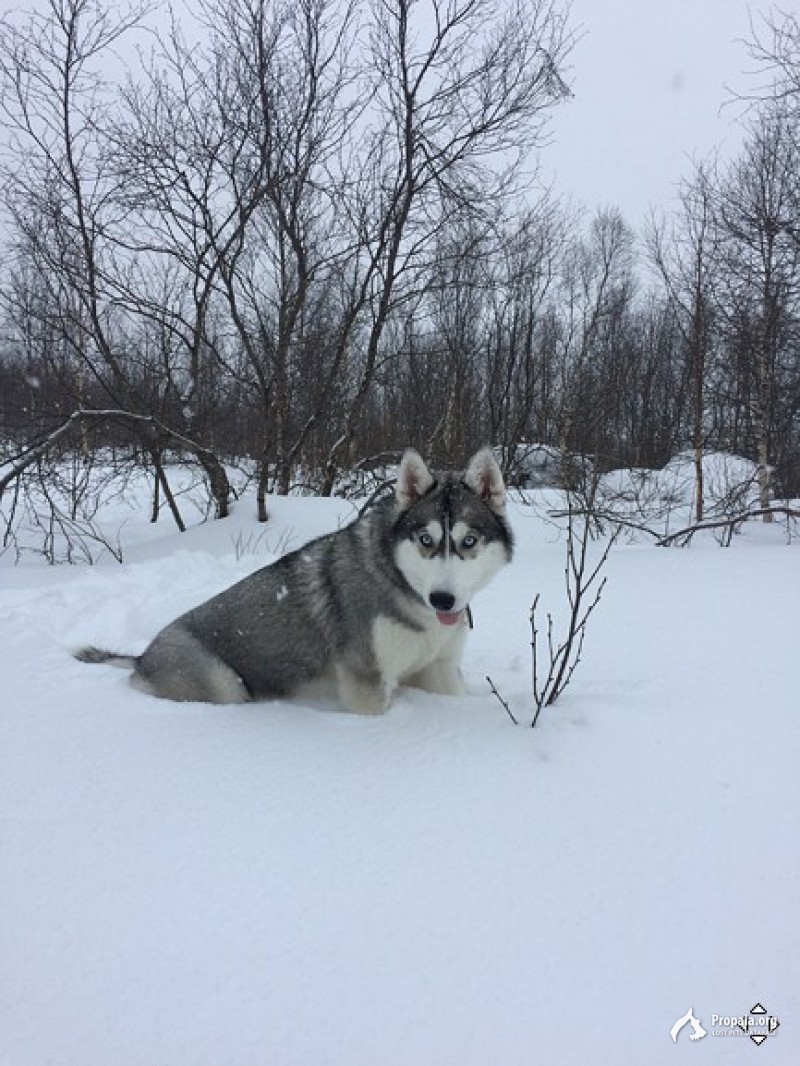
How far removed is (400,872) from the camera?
6.16 feet

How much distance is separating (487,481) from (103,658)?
2.49 m

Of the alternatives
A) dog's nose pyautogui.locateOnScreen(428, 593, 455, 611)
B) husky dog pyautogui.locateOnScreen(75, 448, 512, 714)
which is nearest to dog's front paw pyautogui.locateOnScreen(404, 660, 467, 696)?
husky dog pyautogui.locateOnScreen(75, 448, 512, 714)

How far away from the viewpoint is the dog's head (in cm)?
294

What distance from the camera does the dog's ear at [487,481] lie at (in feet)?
10.8

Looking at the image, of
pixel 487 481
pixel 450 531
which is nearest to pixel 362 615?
pixel 450 531

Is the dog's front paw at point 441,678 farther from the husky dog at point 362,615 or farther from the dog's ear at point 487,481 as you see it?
the dog's ear at point 487,481

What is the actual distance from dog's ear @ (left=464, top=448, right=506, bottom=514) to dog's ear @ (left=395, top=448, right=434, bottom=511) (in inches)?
8.6

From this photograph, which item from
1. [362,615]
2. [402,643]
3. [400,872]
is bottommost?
[400,872]

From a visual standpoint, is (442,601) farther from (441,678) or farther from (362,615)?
(441,678)

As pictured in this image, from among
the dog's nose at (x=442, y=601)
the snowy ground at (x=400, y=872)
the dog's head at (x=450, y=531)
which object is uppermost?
the dog's head at (x=450, y=531)

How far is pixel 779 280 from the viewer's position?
38.3ft

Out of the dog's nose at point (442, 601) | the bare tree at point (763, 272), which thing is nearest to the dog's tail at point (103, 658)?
the dog's nose at point (442, 601)

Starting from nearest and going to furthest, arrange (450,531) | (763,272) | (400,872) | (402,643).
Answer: (400,872) → (450,531) → (402,643) → (763,272)

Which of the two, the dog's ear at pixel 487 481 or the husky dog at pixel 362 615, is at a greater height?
the dog's ear at pixel 487 481
